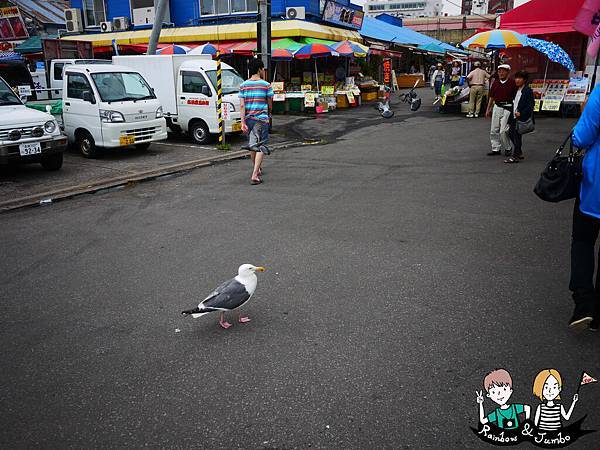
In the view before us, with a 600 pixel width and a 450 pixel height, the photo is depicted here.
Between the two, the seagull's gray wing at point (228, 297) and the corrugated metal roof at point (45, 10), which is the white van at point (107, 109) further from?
the corrugated metal roof at point (45, 10)

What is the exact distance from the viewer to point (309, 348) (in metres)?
3.60

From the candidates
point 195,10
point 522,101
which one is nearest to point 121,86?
point 522,101

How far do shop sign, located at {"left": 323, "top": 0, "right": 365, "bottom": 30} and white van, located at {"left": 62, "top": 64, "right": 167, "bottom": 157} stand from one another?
1495cm

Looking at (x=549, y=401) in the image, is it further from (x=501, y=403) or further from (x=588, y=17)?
(x=588, y=17)

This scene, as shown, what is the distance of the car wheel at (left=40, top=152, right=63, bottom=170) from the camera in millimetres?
9719

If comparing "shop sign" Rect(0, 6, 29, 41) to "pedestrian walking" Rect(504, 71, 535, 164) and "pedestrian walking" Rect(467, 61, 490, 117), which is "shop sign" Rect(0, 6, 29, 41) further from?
"pedestrian walking" Rect(504, 71, 535, 164)

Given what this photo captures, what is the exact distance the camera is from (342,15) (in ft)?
84.3

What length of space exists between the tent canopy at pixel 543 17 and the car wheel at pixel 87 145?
15.1 metres

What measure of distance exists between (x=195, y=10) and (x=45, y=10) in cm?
1396

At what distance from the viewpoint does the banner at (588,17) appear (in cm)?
742

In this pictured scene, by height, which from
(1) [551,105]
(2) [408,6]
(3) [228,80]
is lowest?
(1) [551,105]

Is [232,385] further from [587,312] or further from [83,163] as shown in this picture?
[83,163]

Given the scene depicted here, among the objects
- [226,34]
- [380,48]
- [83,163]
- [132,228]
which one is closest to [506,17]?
[380,48]

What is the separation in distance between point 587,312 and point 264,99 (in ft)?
21.2
